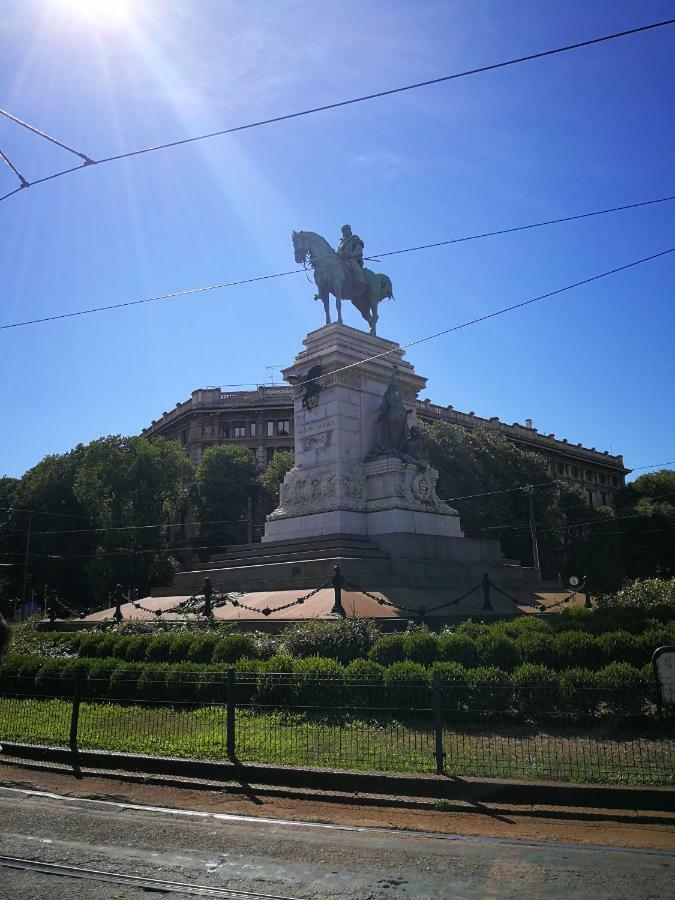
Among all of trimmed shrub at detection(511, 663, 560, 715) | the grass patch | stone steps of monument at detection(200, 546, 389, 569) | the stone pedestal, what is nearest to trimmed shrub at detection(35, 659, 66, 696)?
the grass patch

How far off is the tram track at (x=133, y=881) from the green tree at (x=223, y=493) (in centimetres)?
5373

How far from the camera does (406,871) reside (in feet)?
21.5

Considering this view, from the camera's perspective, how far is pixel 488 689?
37.8ft

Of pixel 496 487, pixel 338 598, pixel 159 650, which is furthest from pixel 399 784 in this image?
pixel 496 487

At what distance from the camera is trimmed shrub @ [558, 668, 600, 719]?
11.1 metres

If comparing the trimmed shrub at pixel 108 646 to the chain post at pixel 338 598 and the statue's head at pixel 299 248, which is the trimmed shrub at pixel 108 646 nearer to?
the chain post at pixel 338 598

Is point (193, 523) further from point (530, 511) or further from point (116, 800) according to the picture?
point (116, 800)

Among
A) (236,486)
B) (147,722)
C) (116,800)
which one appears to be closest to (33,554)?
(236,486)

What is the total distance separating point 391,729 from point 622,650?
4.13 metres

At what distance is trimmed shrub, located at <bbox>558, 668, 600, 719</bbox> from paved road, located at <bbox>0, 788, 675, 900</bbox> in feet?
13.5

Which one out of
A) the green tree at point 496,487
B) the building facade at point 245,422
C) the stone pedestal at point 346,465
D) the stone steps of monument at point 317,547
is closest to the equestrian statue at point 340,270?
the stone pedestal at point 346,465

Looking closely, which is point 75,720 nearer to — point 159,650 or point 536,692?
point 159,650

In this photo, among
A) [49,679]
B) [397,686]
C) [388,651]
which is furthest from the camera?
[49,679]

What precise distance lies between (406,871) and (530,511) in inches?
1872
